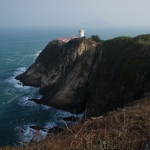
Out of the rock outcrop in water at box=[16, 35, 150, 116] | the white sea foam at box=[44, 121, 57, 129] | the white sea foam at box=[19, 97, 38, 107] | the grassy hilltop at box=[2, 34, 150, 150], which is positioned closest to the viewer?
the grassy hilltop at box=[2, 34, 150, 150]

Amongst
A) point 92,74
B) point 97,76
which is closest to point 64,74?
point 92,74

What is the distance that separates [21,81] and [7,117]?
63.3 feet

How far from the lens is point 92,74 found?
37.8 m

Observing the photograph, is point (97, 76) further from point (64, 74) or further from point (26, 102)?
point (26, 102)

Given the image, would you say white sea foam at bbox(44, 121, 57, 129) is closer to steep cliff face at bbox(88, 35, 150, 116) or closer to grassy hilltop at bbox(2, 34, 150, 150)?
grassy hilltop at bbox(2, 34, 150, 150)

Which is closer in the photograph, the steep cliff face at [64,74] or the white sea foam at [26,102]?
the steep cliff face at [64,74]

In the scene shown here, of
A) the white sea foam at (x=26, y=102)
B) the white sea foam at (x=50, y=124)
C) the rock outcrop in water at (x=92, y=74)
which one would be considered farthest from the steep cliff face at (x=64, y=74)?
the white sea foam at (x=50, y=124)

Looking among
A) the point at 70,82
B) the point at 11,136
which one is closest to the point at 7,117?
the point at 11,136

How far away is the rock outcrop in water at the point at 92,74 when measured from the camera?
24327mm

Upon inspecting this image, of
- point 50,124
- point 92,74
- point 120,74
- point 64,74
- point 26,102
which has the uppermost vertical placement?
point 120,74

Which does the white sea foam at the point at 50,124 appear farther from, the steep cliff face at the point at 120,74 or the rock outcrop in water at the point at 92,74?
the steep cliff face at the point at 120,74

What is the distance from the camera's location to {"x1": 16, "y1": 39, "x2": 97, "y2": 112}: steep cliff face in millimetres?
37312

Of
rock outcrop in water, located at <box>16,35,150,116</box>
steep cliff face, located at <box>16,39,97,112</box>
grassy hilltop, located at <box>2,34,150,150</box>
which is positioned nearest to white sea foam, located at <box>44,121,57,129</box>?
rock outcrop in water, located at <box>16,35,150,116</box>

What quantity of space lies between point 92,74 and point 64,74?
25.5ft
